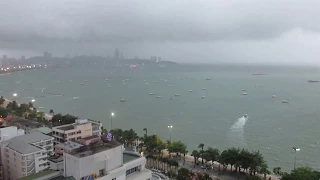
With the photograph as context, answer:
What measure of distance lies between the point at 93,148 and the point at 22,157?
20.9 ft

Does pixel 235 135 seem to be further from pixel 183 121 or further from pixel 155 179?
pixel 155 179

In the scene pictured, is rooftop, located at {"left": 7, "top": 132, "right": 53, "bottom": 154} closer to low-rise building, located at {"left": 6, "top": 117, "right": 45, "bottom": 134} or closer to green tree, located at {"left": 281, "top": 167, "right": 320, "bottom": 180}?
low-rise building, located at {"left": 6, "top": 117, "right": 45, "bottom": 134}

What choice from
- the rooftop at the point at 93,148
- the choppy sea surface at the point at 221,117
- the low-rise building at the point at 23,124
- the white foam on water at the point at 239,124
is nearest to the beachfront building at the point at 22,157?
the rooftop at the point at 93,148

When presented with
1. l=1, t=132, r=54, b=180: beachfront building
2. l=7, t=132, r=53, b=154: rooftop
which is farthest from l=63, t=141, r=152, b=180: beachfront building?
l=7, t=132, r=53, b=154: rooftop

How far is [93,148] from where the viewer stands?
1048 centimetres

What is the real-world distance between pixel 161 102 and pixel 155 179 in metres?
39.5

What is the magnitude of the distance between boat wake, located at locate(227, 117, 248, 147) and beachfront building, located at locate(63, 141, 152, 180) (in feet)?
58.3

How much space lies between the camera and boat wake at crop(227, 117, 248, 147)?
27.6 metres

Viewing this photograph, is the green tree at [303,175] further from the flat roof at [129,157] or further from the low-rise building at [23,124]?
the low-rise building at [23,124]

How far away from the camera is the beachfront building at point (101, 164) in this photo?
9.73 meters

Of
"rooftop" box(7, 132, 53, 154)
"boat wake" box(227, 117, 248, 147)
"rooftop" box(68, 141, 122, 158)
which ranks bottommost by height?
"boat wake" box(227, 117, 248, 147)

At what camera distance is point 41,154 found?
1505 centimetres

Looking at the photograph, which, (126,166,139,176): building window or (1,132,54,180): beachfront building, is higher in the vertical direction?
(126,166,139,176): building window

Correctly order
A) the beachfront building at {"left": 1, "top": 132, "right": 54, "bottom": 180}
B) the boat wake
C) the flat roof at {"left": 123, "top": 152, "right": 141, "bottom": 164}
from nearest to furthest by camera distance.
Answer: the flat roof at {"left": 123, "top": 152, "right": 141, "bottom": 164}
the beachfront building at {"left": 1, "top": 132, "right": 54, "bottom": 180}
the boat wake
